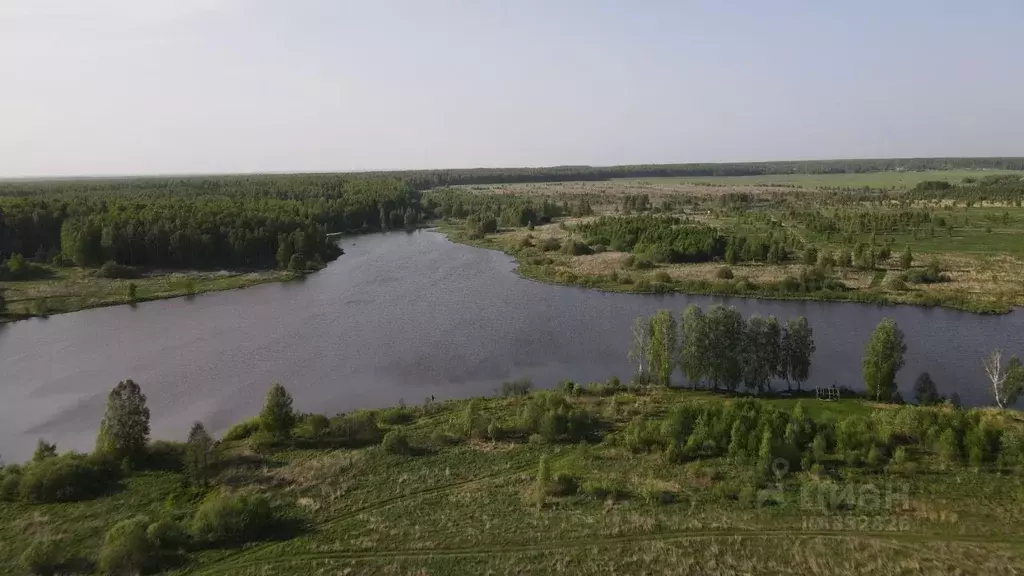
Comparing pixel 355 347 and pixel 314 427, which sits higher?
pixel 314 427

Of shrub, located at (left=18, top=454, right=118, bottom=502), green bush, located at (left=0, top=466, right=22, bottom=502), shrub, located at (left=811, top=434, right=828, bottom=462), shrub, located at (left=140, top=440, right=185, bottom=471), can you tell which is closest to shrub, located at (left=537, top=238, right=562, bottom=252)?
shrub, located at (left=811, top=434, right=828, bottom=462)

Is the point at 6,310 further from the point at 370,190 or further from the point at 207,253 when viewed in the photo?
the point at 370,190

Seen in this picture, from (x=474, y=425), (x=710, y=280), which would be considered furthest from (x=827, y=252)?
(x=474, y=425)

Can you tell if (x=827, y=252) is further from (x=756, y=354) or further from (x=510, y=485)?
(x=510, y=485)

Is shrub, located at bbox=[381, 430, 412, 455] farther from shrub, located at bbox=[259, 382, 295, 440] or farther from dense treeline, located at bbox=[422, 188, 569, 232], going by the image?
dense treeline, located at bbox=[422, 188, 569, 232]

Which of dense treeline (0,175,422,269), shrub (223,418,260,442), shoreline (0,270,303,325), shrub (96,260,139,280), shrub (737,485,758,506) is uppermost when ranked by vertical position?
dense treeline (0,175,422,269)
